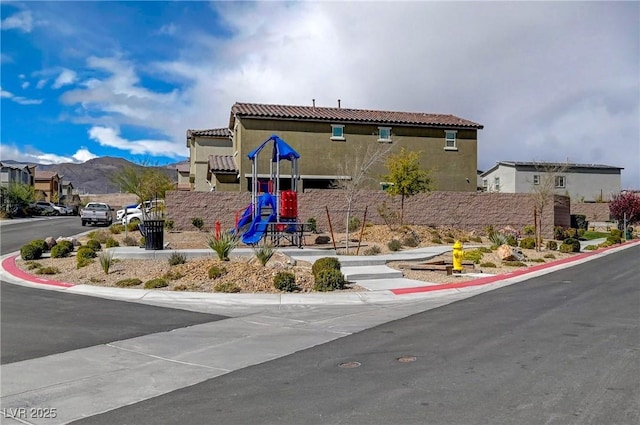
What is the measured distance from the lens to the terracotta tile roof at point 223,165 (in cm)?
3600

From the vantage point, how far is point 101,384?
7.56 metres

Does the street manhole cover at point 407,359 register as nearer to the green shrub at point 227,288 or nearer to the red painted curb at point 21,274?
the green shrub at point 227,288

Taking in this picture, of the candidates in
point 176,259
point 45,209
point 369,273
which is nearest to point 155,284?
point 176,259

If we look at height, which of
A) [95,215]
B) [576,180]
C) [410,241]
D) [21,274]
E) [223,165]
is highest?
[576,180]

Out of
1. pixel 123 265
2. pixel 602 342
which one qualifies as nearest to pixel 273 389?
pixel 602 342

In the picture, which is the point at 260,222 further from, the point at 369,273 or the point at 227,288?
the point at 227,288

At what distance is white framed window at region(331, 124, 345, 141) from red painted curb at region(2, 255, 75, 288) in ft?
65.1

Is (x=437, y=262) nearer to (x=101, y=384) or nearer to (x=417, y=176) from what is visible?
(x=417, y=176)

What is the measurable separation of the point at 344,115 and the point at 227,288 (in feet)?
79.6

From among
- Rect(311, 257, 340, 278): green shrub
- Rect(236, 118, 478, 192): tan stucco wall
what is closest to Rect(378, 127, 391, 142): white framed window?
Rect(236, 118, 478, 192): tan stucco wall

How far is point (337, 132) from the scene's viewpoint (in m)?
37.2

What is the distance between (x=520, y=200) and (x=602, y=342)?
1018 inches

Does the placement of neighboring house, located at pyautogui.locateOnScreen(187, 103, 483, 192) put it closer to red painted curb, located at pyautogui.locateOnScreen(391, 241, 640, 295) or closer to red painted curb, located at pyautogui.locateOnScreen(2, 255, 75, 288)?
red painted curb, located at pyautogui.locateOnScreen(391, 241, 640, 295)

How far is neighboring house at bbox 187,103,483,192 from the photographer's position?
35.7m
